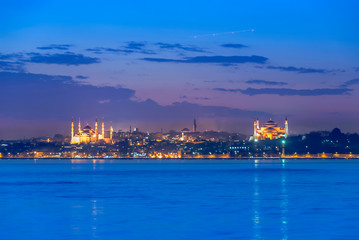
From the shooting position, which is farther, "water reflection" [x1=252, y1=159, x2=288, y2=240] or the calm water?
"water reflection" [x1=252, y1=159, x2=288, y2=240]

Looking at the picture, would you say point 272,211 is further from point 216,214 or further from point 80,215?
point 80,215

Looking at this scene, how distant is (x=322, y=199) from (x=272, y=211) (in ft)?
32.4

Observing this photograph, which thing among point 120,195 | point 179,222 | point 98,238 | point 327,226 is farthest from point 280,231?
point 120,195

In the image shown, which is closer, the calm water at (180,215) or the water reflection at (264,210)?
the calm water at (180,215)

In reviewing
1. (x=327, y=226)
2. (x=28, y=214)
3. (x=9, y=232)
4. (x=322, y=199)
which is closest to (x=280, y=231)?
(x=327, y=226)

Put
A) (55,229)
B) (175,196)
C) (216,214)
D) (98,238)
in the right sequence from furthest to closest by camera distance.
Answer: (175,196)
(216,214)
(55,229)
(98,238)

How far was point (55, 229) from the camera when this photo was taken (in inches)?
1240

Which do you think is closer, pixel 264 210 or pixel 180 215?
pixel 180 215

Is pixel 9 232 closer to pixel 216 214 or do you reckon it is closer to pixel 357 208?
pixel 216 214

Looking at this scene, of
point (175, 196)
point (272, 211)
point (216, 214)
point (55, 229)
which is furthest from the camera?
point (175, 196)

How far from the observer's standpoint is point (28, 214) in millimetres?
38188

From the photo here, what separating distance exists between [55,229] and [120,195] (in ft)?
69.8

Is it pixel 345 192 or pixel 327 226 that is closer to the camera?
pixel 327 226

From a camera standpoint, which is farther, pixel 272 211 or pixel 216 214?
pixel 272 211
